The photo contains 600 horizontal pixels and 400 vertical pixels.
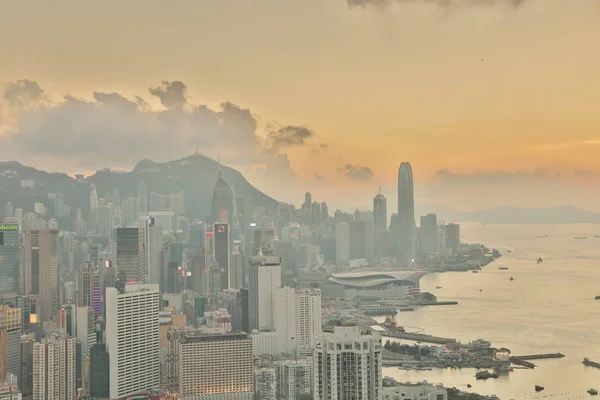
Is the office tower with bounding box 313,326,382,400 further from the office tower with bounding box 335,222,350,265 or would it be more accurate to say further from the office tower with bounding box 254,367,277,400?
the office tower with bounding box 335,222,350,265

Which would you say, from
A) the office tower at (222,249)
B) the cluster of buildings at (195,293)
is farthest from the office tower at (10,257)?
the office tower at (222,249)

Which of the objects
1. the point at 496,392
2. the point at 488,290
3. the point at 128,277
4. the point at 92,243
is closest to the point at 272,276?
the point at 128,277

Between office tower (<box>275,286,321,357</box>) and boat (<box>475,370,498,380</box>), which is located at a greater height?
office tower (<box>275,286,321,357</box>)

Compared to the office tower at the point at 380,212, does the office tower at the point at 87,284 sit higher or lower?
lower

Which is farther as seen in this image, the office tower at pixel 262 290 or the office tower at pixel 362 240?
the office tower at pixel 362 240

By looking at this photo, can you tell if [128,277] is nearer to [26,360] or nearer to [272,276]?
[272,276]

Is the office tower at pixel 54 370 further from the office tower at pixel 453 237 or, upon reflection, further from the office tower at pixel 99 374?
the office tower at pixel 453 237

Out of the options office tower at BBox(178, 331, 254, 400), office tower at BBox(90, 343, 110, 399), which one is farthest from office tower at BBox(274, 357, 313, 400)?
office tower at BBox(90, 343, 110, 399)
